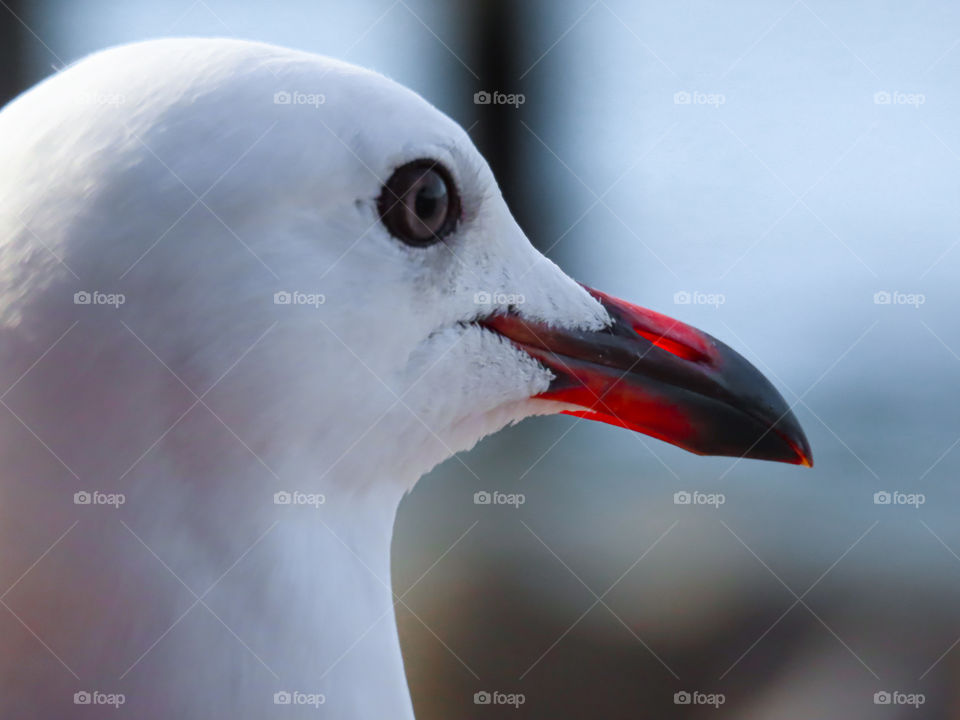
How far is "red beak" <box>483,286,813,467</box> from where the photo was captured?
79 centimetres

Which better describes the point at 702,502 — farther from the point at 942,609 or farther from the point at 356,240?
the point at 356,240

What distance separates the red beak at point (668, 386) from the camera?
794 mm

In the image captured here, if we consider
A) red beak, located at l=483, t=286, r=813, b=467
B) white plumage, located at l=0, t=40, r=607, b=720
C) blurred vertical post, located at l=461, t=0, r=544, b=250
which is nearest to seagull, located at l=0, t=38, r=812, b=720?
white plumage, located at l=0, t=40, r=607, b=720

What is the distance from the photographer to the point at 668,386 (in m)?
0.83

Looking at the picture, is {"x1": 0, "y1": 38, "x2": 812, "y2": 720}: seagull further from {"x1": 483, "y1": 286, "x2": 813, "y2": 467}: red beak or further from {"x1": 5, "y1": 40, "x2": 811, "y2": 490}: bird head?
{"x1": 483, "y1": 286, "x2": 813, "y2": 467}: red beak

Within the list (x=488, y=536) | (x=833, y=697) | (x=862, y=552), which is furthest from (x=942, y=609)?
(x=488, y=536)

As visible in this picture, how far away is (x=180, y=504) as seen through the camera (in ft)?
1.96

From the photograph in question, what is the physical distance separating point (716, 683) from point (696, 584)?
0.72 feet

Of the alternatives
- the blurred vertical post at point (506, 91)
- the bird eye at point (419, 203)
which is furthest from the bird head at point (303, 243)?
the blurred vertical post at point (506, 91)

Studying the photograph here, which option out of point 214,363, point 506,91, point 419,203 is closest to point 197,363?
point 214,363

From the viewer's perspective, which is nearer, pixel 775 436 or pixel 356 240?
pixel 356 240

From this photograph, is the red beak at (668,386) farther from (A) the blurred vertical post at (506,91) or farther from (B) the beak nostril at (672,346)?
(A) the blurred vertical post at (506,91)

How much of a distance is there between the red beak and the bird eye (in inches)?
5.4

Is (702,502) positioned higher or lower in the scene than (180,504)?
lower
